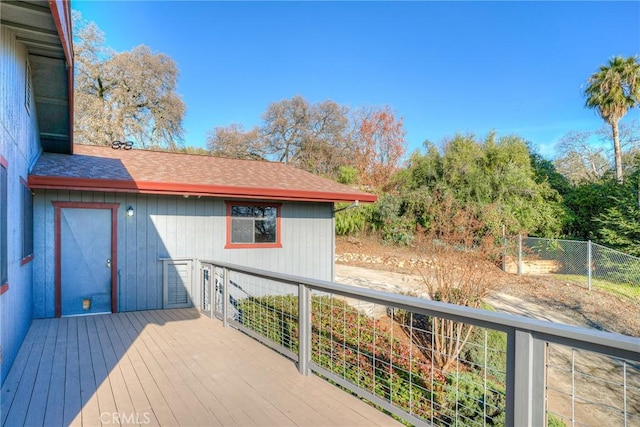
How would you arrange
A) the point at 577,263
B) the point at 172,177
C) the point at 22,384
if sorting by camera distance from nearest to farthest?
the point at 22,384, the point at 172,177, the point at 577,263

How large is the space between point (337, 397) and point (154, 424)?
1.29 metres

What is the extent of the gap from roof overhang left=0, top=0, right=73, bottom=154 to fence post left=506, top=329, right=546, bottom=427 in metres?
3.47

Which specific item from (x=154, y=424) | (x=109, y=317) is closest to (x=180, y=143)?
(x=109, y=317)

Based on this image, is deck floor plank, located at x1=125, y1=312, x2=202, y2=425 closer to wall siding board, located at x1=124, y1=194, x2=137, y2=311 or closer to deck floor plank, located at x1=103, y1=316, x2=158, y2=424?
deck floor plank, located at x1=103, y1=316, x2=158, y2=424

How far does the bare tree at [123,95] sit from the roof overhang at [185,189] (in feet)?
46.2

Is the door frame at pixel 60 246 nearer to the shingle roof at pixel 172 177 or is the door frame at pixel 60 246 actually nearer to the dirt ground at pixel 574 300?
the shingle roof at pixel 172 177

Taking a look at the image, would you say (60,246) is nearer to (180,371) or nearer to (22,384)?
(22,384)

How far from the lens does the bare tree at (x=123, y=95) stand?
17.6 m

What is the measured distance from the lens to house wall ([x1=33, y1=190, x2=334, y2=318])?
220 inches

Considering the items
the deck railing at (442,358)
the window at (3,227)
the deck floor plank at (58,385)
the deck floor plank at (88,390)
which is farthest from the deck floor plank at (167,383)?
the window at (3,227)

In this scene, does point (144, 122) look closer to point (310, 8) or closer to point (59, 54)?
point (310, 8)

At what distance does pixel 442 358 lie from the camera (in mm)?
5387

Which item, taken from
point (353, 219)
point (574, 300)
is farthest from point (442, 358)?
point (353, 219)

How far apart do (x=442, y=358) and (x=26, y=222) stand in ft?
19.7
